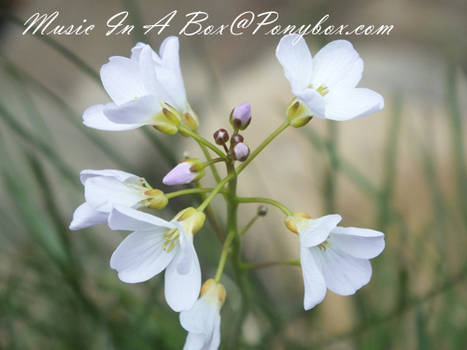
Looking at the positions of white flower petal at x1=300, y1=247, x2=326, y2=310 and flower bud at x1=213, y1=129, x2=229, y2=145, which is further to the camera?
flower bud at x1=213, y1=129, x2=229, y2=145

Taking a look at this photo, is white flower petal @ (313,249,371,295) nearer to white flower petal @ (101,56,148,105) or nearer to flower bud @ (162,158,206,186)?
flower bud @ (162,158,206,186)

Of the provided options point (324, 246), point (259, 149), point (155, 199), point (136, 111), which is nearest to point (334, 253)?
point (324, 246)

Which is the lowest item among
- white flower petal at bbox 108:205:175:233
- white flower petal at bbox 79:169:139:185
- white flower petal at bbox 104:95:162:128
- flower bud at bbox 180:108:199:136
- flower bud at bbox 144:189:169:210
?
white flower petal at bbox 108:205:175:233

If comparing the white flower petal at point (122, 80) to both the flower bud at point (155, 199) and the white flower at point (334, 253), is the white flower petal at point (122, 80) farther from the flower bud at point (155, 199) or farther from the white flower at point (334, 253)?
the white flower at point (334, 253)

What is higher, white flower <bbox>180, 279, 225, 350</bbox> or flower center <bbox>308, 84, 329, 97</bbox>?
flower center <bbox>308, 84, 329, 97</bbox>

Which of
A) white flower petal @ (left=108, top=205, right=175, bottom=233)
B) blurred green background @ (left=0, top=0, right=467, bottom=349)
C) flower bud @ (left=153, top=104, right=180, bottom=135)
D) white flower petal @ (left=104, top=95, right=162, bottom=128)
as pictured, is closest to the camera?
white flower petal @ (left=108, top=205, right=175, bottom=233)

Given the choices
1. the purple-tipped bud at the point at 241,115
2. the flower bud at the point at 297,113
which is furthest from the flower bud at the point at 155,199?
the flower bud at the point at 297,113

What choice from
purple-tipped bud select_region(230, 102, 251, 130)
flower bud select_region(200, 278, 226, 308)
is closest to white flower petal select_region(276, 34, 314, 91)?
purple-tipped bud select_region(230, 102, 251, 130)
